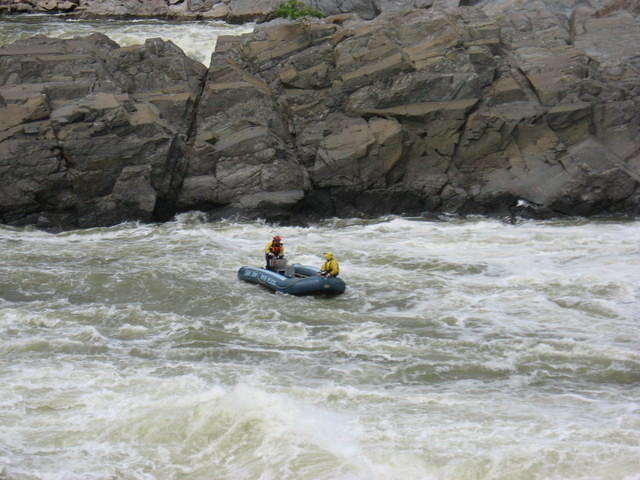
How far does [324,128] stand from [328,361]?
12.7 meters

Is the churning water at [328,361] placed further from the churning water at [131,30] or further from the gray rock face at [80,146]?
the churning water at [131,30]

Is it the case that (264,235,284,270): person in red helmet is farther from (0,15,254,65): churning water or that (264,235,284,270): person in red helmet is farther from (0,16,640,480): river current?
(0,15,254,65): churning water

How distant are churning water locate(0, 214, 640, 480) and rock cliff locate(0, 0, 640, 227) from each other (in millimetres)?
2412

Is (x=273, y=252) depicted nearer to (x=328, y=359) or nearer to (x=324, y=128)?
(x=328, y=359)

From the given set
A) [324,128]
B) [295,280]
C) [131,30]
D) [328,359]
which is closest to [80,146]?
[324,128]

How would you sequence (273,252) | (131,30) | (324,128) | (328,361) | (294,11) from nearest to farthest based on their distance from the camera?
(328,361), (273,252), (324,128), (294,11), (131,30)

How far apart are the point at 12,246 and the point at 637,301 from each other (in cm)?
1506

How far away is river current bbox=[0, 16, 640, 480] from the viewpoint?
10180 mm

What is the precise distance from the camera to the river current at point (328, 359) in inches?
401

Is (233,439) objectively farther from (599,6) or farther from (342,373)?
(599,6)

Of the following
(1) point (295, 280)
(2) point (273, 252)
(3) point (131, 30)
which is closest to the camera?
(1) point (295, 280)

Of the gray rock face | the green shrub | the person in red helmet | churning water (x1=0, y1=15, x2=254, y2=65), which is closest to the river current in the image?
the person in red helmet

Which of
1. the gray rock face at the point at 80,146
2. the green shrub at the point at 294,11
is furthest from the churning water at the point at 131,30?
the gray rock face at the point at 80,146

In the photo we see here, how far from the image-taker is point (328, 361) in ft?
44.0
